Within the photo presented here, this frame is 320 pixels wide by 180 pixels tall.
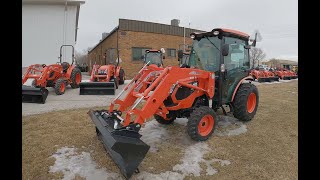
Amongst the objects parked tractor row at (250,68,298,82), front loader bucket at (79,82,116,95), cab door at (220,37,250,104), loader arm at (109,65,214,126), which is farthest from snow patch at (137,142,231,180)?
parked tractor row at (250,68,298,82)

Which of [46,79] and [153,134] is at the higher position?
[46,79]

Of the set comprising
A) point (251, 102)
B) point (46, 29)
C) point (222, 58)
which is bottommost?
point (251, 102)

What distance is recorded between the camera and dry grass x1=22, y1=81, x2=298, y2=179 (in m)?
4.05

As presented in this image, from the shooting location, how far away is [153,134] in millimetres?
5703

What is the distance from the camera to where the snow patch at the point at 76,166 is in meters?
3.83

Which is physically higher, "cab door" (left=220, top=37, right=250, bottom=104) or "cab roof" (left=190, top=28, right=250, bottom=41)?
"cab roof" (left=190, top=28, right=250, bottom=41)

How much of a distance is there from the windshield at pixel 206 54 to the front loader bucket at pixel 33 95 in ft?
19.6

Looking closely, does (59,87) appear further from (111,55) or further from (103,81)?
(111,55)

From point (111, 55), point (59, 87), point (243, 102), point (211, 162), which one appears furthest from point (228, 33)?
point (111, 55)

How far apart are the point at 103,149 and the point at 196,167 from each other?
173 centimetres

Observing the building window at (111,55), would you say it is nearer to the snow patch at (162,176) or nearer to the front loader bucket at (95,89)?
the front loader bucket at (95,89)

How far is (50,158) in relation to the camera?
4.29m

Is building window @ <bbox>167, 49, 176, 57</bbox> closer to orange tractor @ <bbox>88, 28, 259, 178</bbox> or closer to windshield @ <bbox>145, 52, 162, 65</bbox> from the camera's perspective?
windshield @ <bbox>145, 52, 162, 65</bbox>

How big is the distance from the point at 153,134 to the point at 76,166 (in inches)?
79.0
